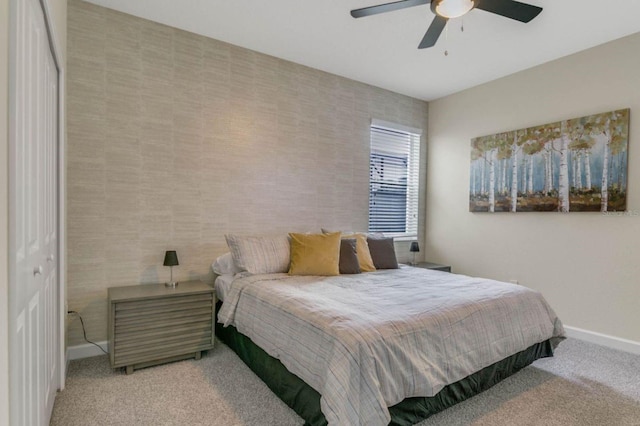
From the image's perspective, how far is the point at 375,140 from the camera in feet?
14.5

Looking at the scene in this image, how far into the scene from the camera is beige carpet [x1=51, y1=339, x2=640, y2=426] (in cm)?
199

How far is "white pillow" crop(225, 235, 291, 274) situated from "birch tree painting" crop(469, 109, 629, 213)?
8.38ft

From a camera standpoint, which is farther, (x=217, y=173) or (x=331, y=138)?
(x=331, y=138)

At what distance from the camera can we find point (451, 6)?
2.16 metres

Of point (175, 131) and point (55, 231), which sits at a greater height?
point (175, 131)

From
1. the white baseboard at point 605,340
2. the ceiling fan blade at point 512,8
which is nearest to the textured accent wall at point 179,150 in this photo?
the ceiling fan blade at point 512,8

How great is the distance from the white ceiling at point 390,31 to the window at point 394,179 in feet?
2.84

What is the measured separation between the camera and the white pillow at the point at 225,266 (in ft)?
10.2

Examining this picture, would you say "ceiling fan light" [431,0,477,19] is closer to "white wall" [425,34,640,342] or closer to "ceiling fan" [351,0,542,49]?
"ceiling fan" [351,0,542,49]

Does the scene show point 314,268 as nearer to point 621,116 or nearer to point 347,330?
point 347,330

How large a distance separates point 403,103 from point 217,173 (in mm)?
2720

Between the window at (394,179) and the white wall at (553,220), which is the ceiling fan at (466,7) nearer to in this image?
the white wall at (553,220)

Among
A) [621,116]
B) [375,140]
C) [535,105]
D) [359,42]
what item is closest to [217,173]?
[359,42]

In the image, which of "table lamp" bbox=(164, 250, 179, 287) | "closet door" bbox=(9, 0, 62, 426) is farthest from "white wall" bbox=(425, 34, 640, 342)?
"closet door" bbox=(9, 0, 62, 426)
